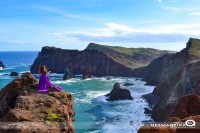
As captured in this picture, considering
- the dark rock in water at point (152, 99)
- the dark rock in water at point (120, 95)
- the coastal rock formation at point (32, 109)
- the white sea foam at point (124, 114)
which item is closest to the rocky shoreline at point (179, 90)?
the dark rock in water at point (152, 99)

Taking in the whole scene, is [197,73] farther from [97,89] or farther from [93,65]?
[93,65]

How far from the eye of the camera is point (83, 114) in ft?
203

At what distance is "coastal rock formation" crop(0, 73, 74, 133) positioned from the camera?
38.2 ft

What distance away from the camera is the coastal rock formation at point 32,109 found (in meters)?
11.6

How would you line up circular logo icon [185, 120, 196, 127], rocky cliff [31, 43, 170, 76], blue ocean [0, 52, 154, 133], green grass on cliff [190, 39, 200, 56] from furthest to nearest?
1. rocky cliff [31, 43, 170, 76]
2. green grass on cliff [190, 39, 200, 56]
3. blue ocean [0, 52, 154, 133]
4. circular logo icon [185, 120, 196, 127]

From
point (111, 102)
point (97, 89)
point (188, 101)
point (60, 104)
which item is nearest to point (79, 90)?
point (97, 89)

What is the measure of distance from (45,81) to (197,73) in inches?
1653

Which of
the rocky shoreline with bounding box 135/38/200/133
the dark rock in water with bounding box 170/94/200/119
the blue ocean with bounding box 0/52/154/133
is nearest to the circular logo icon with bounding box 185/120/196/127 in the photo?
the rocky shoreline with bounding box 135/38/200/133

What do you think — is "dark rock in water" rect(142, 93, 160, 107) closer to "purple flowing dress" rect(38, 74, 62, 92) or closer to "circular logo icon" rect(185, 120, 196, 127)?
"purple flowing dress" rect(38, 74, 62, 92)

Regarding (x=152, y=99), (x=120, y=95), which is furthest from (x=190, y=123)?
(x=120, y=95)

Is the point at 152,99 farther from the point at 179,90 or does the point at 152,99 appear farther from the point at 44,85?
the point at 44,85

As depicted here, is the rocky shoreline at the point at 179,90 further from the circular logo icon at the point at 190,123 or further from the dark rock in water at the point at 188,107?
the circular logo icon at the point at 190,123

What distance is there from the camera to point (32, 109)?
1287 cm

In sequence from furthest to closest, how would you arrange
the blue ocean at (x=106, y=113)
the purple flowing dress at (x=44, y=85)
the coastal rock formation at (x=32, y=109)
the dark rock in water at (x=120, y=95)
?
the dark rock in water at (x=120, y=95), the blue ocean at (x=106, y=113), the purple flowing dress at (x=44, y=85), the coastal rock formation at (x=32, y=109)
